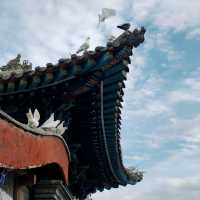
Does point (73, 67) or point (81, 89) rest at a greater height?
point (73, 67)

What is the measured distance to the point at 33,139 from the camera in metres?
8.65

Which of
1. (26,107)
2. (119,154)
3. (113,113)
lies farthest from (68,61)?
(119,154)

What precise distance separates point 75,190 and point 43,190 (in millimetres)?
5459

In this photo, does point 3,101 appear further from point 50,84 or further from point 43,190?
point 43,190

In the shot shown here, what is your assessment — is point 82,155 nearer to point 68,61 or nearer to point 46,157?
point 68,61

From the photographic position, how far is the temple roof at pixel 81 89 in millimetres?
10641

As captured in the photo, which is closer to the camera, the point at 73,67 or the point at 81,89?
the point at 73,67

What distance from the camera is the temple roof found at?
10.6m

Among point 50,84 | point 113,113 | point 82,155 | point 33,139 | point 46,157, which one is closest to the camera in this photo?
point 33,139

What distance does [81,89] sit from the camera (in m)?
11.1

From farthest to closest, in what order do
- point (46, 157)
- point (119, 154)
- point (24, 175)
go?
point (119, 154)
point (24, 175)
point (46, 157)

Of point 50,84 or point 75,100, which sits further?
point 75,100

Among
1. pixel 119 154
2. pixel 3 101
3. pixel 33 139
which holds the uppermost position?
A: pixel 119 154

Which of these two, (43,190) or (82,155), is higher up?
(82,155)
